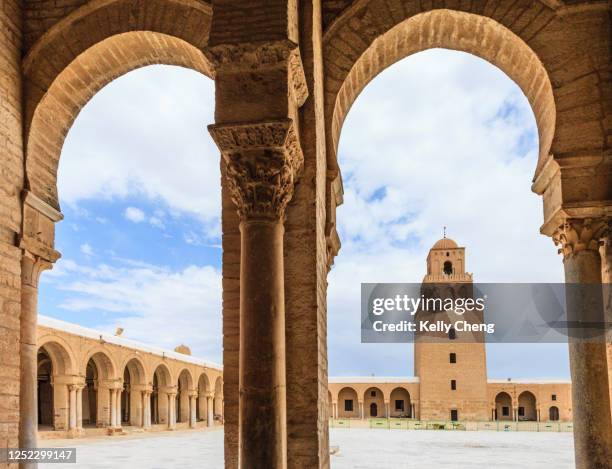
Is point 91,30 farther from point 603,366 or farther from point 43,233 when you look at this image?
point 603,366

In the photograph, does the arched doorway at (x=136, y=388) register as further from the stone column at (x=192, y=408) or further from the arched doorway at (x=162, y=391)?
the stone column at (x=192, y=408)

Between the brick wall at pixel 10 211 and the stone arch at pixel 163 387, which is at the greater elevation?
the brick wall at pixel 10 211

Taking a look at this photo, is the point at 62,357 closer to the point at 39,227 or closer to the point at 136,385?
the point at 136,385

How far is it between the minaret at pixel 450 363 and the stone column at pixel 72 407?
96.5ft

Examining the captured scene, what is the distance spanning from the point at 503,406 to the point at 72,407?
3823 cm

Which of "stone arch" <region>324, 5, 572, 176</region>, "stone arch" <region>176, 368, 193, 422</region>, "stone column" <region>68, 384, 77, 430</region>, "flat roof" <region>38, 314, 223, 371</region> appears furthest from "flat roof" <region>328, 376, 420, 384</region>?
"stone arch" <region>324, 5, 572, 176</region>

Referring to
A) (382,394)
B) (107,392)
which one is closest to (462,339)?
(382,394)

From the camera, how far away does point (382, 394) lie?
171 ft

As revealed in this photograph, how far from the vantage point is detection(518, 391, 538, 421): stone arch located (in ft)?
168

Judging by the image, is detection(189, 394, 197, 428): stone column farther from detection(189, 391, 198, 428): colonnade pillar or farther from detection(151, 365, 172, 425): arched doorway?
detection(151, 365, 172, 425): arched doorway

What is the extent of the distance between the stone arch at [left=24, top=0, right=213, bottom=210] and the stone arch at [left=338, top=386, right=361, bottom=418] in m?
48.0

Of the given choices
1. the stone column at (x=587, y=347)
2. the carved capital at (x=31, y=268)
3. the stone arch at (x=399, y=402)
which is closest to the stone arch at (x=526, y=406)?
the stone arch at (x=399, y=402)

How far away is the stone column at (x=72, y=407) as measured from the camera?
22016 mm

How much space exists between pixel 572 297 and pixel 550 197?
101 centimetres
